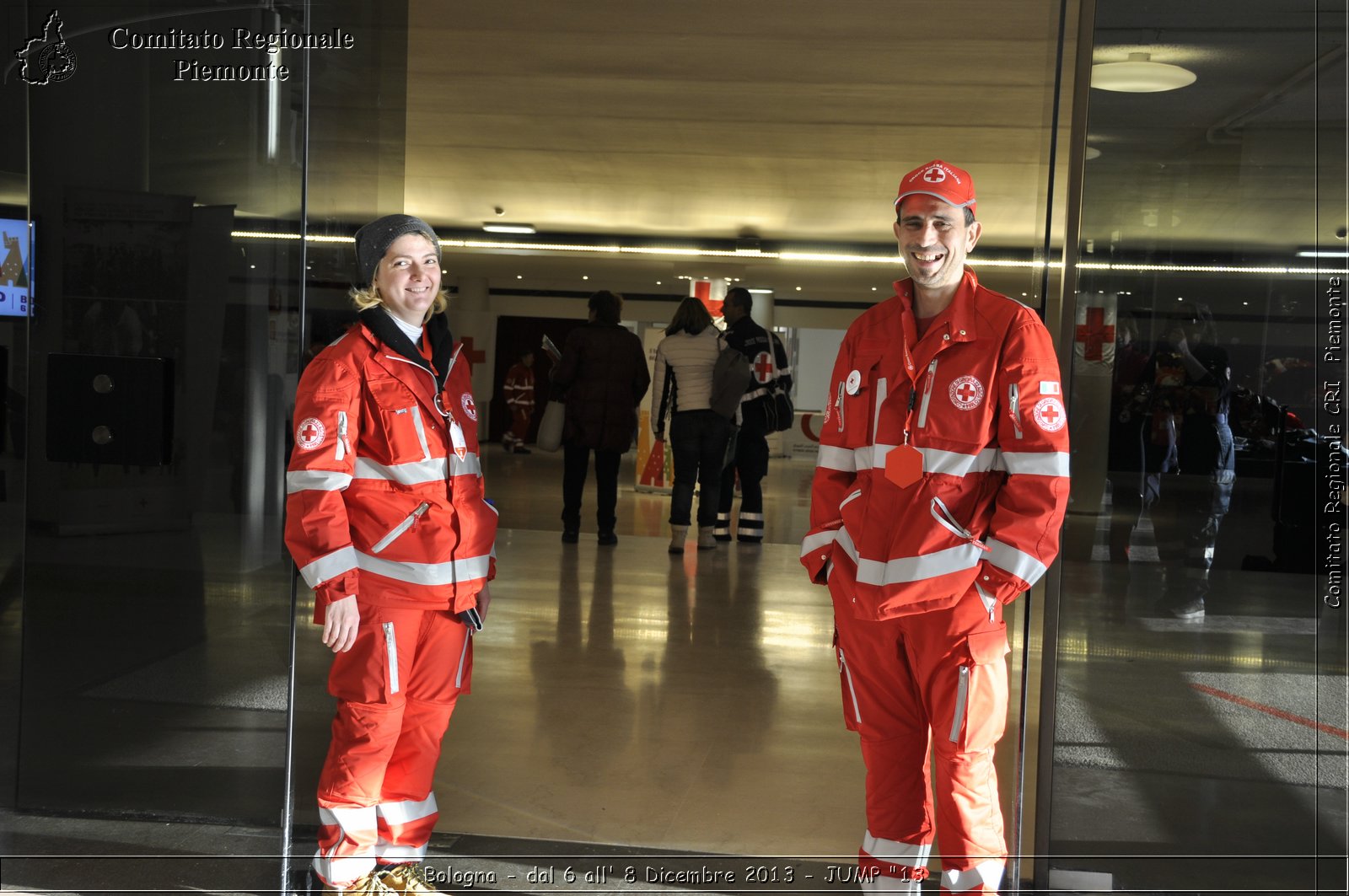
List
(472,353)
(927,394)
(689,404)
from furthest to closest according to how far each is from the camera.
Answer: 1. (472,353)
2. (689,404)
3. (927,394)

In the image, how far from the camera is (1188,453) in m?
2.28

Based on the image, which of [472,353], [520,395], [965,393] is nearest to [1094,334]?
[965,393]

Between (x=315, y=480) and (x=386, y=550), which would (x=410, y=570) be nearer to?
(x=386, y=550)

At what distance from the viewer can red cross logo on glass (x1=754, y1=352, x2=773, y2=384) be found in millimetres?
7176

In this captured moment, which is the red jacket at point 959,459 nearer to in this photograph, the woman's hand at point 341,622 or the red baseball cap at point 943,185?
the red baseball cap at point 943,185

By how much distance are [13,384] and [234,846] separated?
1.22 m

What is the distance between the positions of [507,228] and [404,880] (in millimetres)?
13217

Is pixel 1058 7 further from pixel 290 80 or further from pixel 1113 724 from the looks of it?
pixel 290 80

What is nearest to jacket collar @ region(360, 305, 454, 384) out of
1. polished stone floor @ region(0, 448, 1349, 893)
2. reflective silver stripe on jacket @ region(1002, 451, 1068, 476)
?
polished stone floor @ region(0, 448, 1349, 893)

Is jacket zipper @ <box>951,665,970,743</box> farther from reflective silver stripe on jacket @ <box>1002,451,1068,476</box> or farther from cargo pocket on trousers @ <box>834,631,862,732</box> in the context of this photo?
reflective silver stripe on jacket @ <box>1002,451,1068,476</box>

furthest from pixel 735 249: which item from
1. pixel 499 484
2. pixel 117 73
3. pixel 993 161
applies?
pixel 117 73

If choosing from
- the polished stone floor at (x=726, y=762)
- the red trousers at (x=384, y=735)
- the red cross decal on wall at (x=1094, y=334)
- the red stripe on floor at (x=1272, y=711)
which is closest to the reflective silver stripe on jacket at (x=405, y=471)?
the red trousers at (x=384, y=735)

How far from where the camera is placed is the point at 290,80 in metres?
2.64

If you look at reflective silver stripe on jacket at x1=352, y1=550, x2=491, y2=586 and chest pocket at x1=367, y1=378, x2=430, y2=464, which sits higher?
chest pocket at x1=367, y1=378, x2=430, y2=464
